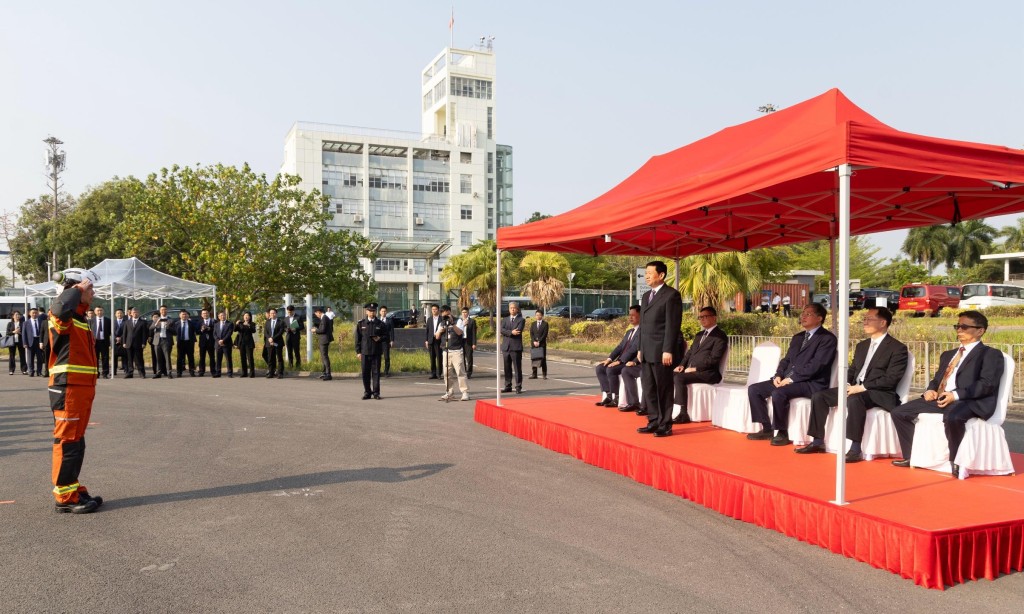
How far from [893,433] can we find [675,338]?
2231mm

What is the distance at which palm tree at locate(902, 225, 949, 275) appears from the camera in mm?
69250

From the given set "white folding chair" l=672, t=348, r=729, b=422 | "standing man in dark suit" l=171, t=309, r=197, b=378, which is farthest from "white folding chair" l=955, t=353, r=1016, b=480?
"standing man in dark suit" l=171, t=309, r=197, b=378

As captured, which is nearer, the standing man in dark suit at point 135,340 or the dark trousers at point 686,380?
the dark trousers at point 686,380

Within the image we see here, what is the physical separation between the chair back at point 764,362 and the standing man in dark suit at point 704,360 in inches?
24.9

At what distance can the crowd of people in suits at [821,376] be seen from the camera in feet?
19.7

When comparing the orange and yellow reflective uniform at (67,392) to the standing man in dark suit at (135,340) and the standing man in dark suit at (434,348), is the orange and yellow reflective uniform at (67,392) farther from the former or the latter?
the standing man in dark suit at (135,340)

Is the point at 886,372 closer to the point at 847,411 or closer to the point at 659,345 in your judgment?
the point at 847,411

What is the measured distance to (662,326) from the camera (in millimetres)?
7730

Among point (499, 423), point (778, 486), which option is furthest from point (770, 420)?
point (499, 423)

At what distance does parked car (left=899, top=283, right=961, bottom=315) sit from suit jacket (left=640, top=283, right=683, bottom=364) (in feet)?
110

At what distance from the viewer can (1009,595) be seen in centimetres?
421

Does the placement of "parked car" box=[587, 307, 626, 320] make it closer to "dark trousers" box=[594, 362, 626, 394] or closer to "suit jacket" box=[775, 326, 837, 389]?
"dark trousers" box=[594, 362, 626, 394]

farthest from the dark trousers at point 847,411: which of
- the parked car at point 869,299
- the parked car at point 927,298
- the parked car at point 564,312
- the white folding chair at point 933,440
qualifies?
the parked car at point 564,312

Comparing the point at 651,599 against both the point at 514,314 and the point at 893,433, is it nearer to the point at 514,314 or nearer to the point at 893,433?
the point at 893,433
